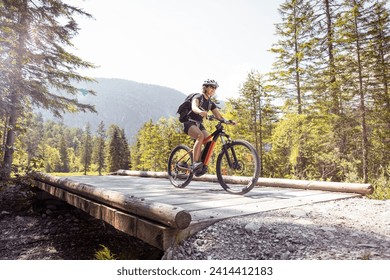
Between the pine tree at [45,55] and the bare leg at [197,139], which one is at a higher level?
the pine tree at [45,55]

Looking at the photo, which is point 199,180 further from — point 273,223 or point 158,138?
point 158,138

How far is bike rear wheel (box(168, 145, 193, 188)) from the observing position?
650cm

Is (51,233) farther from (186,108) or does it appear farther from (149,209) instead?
(149,209)

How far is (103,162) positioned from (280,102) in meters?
61.2

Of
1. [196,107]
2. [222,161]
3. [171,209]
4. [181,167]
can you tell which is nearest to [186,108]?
[196,107]

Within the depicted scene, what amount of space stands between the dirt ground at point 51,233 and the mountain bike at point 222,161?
1.89 meters

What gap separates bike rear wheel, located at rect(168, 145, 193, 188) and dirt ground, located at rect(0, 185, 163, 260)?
5.64ft

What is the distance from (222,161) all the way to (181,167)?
137 centimetres

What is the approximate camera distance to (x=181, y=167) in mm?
6645

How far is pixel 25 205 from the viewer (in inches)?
433

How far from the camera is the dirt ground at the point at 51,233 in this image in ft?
21.7

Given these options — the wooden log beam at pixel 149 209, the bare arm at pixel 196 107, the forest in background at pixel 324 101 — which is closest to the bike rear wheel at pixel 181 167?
the bare arm at pixel 196 107

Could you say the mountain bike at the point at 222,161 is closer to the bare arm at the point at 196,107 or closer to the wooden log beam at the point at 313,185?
the bare arm at the point at 196,107
